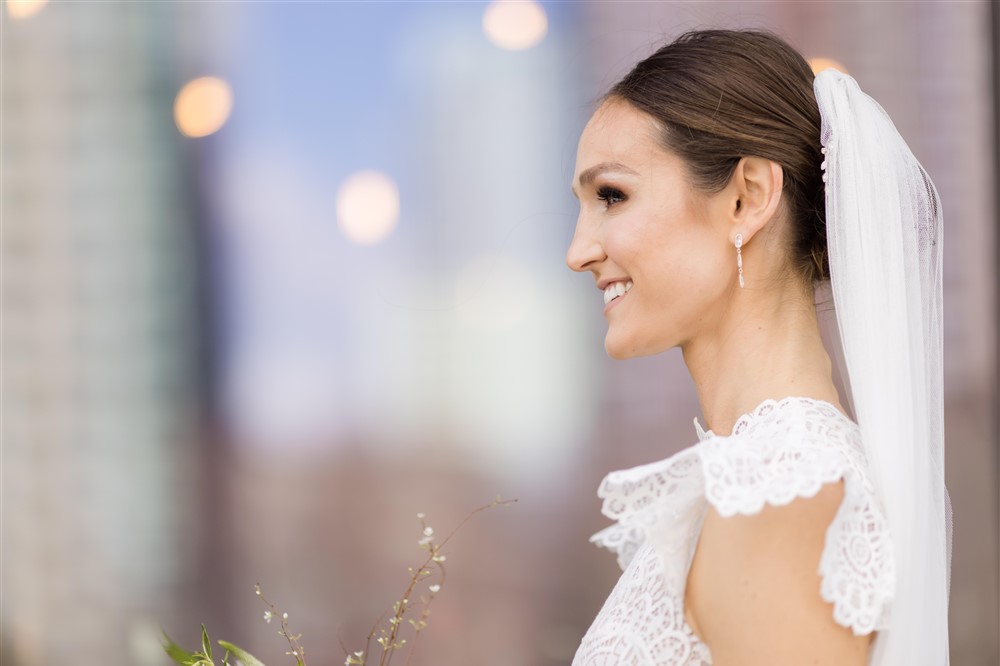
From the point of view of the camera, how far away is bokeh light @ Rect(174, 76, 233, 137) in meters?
2.44

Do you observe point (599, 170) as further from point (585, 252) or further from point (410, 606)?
point (410, 606)

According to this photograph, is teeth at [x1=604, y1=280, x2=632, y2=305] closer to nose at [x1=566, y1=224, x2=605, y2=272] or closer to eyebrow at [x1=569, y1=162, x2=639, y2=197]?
nose at [x1=566, y1=224, x2=605, y2=272]

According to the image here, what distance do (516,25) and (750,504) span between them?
1.77 meters

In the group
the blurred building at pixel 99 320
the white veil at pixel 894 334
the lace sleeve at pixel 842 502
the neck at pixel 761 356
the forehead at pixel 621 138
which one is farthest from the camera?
the blurred building at pixel 99 320

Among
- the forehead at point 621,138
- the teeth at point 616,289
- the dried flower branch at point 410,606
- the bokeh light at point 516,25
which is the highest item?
the bokeh light at point 516,25

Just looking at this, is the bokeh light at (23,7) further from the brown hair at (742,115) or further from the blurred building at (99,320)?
the brown hair at (742,115)

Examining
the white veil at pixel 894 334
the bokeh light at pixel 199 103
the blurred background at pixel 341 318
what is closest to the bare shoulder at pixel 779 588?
the white veil at pixel 894 334

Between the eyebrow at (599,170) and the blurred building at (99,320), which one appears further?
the blurred building at (99,320)

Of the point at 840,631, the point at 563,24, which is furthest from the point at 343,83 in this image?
the point at 840,631

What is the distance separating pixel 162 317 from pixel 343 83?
2.37 ft

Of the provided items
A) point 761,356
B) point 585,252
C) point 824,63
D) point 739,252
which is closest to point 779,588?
point 761,356

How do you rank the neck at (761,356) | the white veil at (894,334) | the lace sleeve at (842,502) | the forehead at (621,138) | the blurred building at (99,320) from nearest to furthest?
the lace sleeve at (842,502) < the white veil at (894,334) < the neck at (761,356) < the forehead at (621,138) < the blurred building at (99,320)

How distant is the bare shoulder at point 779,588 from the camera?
104 centimetres

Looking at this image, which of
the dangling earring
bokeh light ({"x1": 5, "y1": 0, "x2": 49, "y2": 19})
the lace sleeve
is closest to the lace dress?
the lace sleeve
